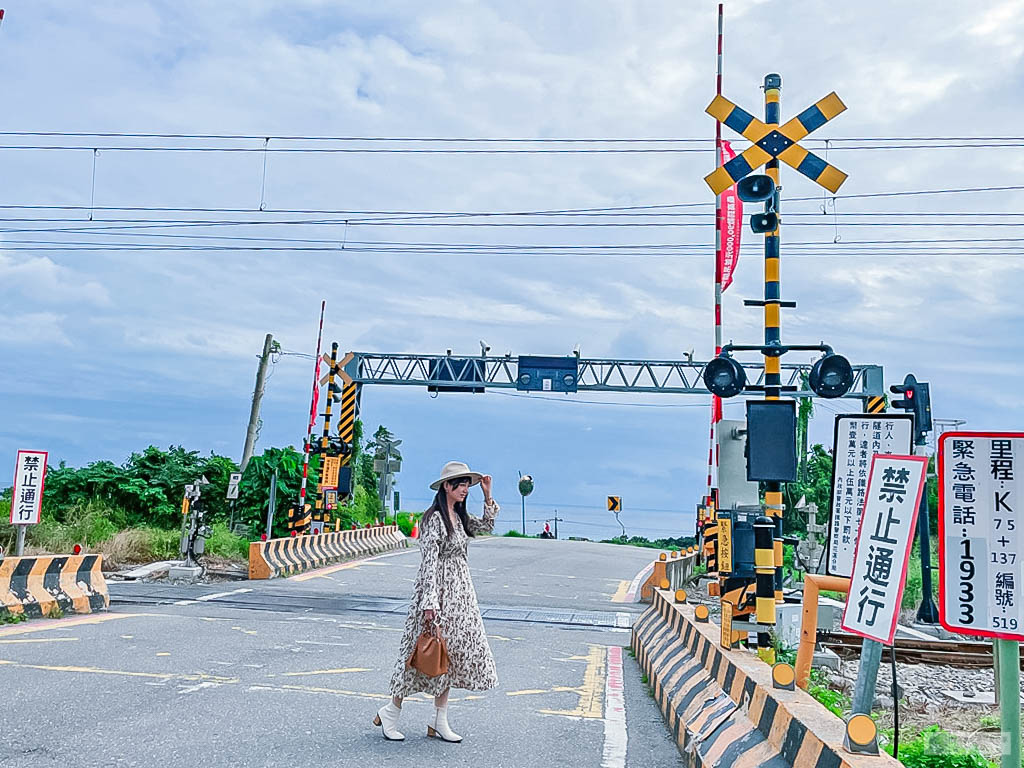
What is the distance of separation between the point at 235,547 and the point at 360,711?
1626 centimetres

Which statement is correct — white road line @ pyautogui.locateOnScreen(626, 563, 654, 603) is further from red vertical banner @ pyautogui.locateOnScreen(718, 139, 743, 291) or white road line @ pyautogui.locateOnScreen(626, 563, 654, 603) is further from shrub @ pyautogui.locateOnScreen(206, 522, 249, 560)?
shrub @ pyautogui.locateOnScreen(206, 522, 249, 560)

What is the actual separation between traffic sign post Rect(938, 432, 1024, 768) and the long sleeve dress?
141 inches

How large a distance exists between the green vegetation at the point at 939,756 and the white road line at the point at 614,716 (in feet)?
6.31

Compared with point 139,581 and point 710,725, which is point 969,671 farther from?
point 139,581

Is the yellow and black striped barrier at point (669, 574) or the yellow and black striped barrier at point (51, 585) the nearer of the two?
the yellow and black striped barrier at point (51, 585)

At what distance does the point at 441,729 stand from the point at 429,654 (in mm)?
603

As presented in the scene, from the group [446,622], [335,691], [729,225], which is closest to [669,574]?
[729,225]

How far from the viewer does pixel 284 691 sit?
875 centimetres

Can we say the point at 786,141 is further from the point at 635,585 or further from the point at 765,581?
the point at 635,585

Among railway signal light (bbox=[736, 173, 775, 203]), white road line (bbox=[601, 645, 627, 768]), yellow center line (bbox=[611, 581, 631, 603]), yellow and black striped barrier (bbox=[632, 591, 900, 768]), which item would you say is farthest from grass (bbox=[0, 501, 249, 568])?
railway signal light (bbox=[736, 173, 775, 203])

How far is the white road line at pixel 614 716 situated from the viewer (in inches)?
278

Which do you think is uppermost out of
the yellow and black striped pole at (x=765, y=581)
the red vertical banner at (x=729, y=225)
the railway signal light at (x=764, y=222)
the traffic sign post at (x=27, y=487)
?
the red vertical banner at (x=729, y=225)

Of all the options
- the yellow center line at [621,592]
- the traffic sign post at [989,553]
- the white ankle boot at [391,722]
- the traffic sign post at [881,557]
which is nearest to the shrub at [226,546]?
the yellow center line at [621,592]

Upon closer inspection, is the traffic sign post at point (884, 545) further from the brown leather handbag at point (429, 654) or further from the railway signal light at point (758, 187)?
the railway signal light at point (758, 187)
